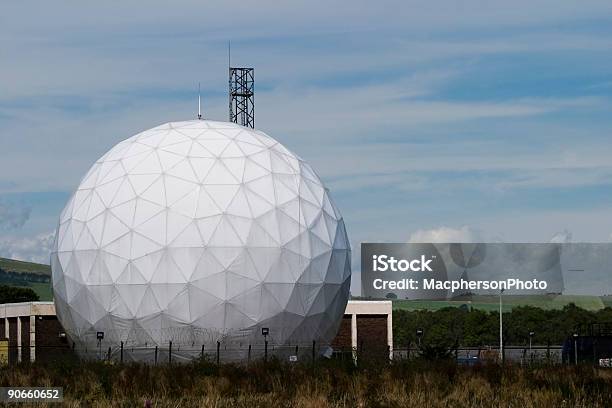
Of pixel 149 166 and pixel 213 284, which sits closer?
pixel 213 284

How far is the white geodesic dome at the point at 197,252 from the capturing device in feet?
119

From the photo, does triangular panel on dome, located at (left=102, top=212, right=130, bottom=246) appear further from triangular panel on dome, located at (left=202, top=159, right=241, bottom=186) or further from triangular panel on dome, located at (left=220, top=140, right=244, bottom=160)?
triangular panel on dome, located at (left=220, top=140, right=244, bottom=160)

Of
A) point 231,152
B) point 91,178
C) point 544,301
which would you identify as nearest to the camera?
Answer: point 231,152

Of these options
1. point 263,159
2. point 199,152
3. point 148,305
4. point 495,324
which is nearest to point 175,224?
point 148,305

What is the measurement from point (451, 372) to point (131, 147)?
16359 mm

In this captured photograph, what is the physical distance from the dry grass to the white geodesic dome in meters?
4.78

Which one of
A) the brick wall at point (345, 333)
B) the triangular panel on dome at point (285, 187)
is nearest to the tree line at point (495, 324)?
the brick wall at point (345, 333)

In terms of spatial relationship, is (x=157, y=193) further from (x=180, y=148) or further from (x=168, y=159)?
(x=180, y=148)

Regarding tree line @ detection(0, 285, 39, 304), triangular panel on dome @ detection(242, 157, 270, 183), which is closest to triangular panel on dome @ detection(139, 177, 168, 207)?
triangular panel on dome @ detection(242, 157, 270, 183)

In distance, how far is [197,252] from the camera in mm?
36156

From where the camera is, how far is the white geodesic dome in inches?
1426

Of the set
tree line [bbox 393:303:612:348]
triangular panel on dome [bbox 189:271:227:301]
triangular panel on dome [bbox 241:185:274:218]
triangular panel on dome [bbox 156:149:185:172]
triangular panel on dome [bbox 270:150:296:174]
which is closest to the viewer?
triangular panel on dome [bbox 189:271:227:301]

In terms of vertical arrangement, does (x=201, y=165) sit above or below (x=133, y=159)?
below

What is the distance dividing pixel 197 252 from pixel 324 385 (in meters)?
11.0
